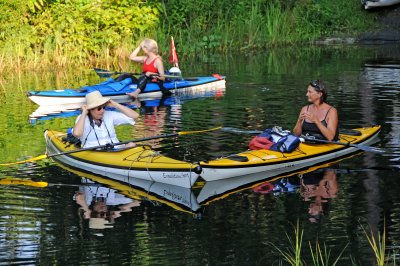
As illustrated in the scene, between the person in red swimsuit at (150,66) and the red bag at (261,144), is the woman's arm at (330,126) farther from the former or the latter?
the person in red swimsuit at (150,66)

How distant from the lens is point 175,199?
35.1 feet

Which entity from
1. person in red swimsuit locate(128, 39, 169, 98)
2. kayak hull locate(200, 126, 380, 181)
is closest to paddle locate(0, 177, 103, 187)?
kayak hull locate(200, 126, 380, 181)

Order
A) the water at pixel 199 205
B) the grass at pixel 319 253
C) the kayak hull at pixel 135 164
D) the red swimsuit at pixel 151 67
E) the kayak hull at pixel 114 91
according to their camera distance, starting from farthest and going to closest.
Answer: the red swimsuit at pixel 151 67
the kayak hull at pixel 114 91
the kayak hull at pixel 135 164
the water at pixel 199 205
the grass at pixel 319 253

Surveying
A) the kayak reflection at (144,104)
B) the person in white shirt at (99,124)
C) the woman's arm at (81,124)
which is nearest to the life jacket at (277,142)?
the person in white shirt at (99,124)

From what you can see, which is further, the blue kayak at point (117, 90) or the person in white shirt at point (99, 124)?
the blue kayak at point (117, 90)

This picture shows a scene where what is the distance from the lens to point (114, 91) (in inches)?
752

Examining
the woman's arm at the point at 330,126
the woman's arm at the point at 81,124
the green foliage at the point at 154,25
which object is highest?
the green foliage at the point at 154,25

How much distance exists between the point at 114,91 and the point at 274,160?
8033 millimetres

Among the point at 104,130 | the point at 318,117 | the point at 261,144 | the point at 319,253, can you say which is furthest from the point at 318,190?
the point at 104,130

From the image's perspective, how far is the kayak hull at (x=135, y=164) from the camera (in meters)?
10.9

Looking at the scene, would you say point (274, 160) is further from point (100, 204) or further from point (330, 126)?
point (100, 204)

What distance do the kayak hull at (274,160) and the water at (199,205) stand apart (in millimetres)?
193

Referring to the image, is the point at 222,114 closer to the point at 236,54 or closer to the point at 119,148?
the point at 119,148

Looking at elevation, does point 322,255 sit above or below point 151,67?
below
